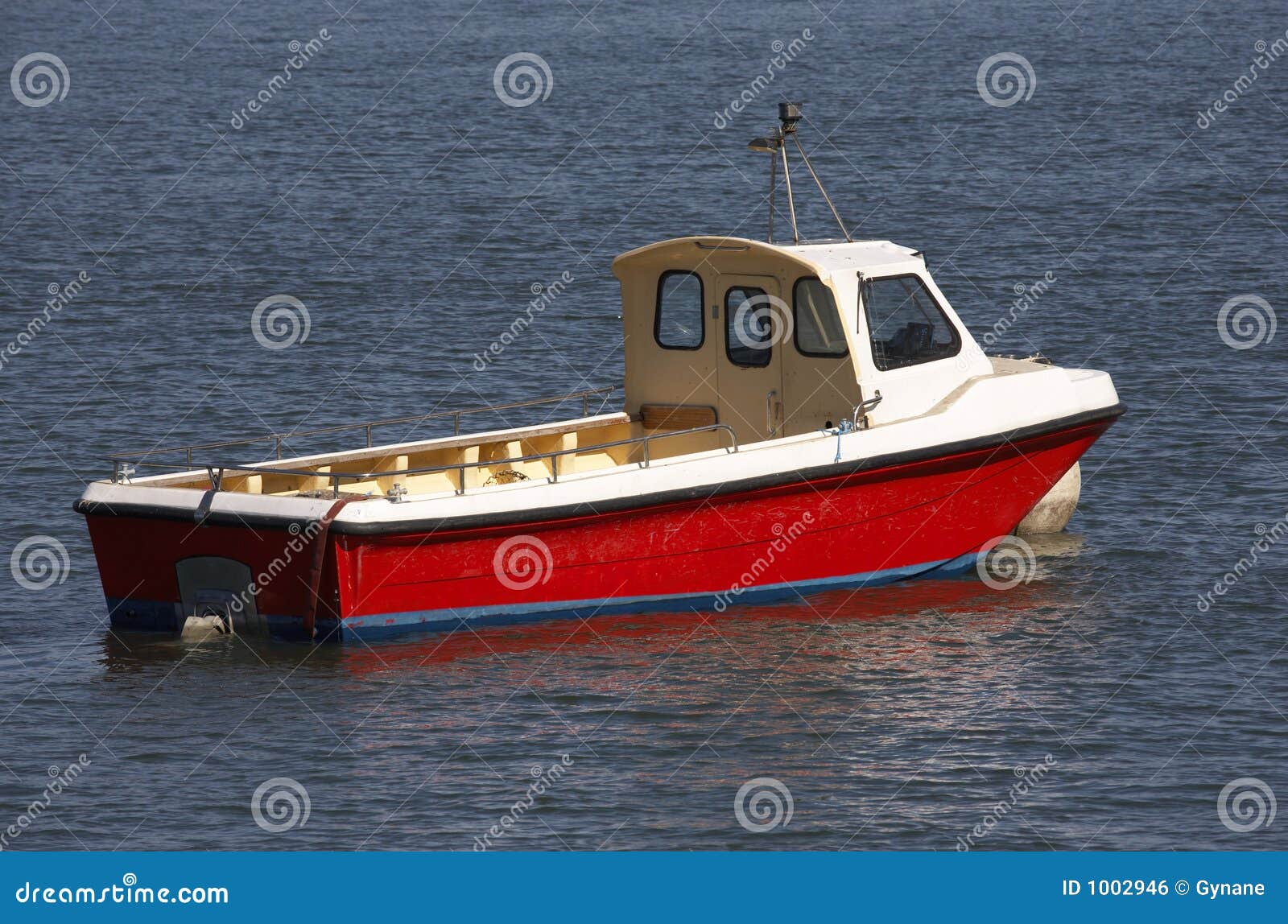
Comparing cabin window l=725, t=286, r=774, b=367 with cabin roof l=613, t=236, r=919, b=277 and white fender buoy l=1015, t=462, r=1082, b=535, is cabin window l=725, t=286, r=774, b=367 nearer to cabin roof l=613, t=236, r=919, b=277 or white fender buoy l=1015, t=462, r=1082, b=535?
cabin roof l=613, t=236, r=919, b=277

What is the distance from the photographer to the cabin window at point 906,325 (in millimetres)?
15586

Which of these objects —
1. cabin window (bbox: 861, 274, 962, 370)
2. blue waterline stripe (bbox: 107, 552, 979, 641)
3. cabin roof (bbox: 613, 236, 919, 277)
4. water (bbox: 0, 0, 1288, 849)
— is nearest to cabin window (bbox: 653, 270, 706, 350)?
cabin roof (bbox: 613, 236, 919, 277)

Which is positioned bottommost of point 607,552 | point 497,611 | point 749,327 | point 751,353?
point 497,611

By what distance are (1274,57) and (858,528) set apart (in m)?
43.2

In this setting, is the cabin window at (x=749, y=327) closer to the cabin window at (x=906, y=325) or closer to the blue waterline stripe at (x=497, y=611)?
the cabin window at (x=906, y=325)

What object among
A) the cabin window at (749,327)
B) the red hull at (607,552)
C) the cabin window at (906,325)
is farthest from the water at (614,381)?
the cabin window at (749,327)

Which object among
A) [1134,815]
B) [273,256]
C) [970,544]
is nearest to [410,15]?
[273,256]

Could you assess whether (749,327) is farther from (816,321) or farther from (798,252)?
(798,252)

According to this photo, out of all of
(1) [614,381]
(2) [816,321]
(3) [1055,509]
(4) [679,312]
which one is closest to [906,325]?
(2) [816,321]

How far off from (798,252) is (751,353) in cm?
87

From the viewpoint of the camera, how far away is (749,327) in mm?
15906

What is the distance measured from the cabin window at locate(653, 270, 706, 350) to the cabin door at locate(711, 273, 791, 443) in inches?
7.7

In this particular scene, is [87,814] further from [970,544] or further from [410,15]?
[410,15]

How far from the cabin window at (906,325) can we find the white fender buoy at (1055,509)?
176 centimetres
